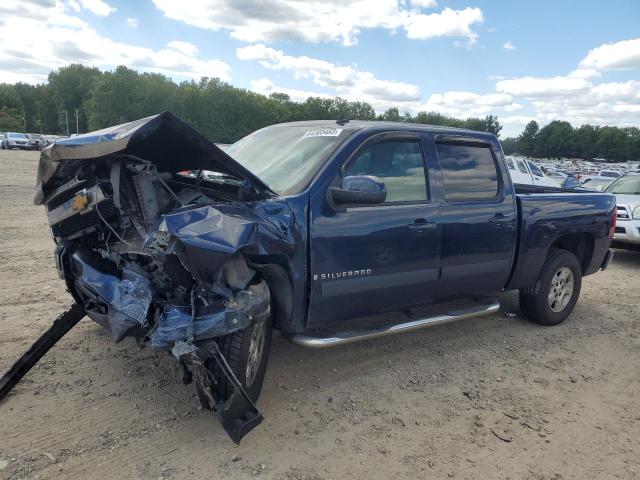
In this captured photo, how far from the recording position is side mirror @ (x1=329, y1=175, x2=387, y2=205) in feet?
11.7

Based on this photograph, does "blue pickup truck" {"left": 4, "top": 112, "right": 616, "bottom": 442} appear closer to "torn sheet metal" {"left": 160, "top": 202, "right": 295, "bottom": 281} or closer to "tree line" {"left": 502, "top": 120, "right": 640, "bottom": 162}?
"torn sheet metal" {"left": 160, "top": 202, "right": 295, "bottom": 281}

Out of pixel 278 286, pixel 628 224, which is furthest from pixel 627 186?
pixel 278 286

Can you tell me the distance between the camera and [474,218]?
457cm

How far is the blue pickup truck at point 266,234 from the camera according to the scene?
2967mm

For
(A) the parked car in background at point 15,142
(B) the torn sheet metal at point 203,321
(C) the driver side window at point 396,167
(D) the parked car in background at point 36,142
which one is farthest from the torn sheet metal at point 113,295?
(A) the parked car in background at point 15,142

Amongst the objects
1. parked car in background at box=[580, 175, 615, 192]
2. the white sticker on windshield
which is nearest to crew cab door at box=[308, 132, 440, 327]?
the white sticker on windshield

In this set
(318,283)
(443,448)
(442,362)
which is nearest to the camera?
(443,448)

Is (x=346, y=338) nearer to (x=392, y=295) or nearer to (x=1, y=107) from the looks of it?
(x=392, y=295)

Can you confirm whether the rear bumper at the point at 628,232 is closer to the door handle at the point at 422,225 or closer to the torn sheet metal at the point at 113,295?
the door handle at the point at 422,225

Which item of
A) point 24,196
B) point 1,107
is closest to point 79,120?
point 1,107

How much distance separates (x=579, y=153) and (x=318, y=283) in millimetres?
137635

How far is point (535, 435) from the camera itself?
348cm

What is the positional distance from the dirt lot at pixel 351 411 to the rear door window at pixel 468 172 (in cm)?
147

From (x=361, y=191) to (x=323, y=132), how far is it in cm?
86
